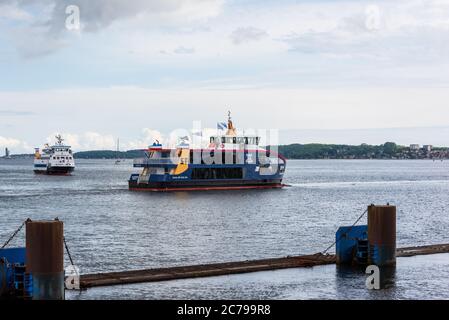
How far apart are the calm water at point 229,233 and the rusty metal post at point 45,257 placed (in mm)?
2720

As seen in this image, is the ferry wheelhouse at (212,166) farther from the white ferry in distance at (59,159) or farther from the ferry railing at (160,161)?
the white ferry in distance at (59,159)

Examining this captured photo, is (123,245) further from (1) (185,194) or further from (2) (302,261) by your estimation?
(1) (185,194)

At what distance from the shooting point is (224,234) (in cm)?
5062

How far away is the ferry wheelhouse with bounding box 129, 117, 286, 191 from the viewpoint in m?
92.8

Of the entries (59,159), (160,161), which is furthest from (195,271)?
(59,159)

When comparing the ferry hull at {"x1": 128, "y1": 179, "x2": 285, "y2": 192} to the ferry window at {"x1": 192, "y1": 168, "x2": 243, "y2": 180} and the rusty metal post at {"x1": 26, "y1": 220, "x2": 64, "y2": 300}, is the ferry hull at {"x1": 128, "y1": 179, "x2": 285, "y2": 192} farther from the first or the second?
the rusty metal post at {"x1": 26, "y1": 220, "x2": 64, "y2": 300}

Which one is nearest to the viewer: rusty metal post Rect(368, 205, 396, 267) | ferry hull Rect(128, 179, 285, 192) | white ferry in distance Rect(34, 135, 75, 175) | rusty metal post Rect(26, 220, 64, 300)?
rusty metal post Rect(26, 220, 64, 300)

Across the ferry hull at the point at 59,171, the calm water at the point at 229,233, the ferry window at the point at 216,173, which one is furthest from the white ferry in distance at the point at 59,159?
the ferry window at the point at 216,173

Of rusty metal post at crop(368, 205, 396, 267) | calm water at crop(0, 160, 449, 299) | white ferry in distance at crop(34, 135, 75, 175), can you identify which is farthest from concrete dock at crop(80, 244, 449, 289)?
white ferry in distance at crop(34, 135, 75, 175)

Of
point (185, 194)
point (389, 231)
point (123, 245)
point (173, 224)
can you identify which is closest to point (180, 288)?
point (389, 231)

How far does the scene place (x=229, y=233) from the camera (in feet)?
169

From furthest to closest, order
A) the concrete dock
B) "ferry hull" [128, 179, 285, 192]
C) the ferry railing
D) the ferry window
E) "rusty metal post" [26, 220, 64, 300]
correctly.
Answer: the ferry window < "ferry hull" [128, 179, 285, 192] < the ferry railing < the concrete dock < "rusty metal post" [26, 220, 64, 300]

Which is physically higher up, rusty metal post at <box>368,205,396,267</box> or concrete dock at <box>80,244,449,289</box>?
rusty metal post at <box>368,205,396,267</box>
